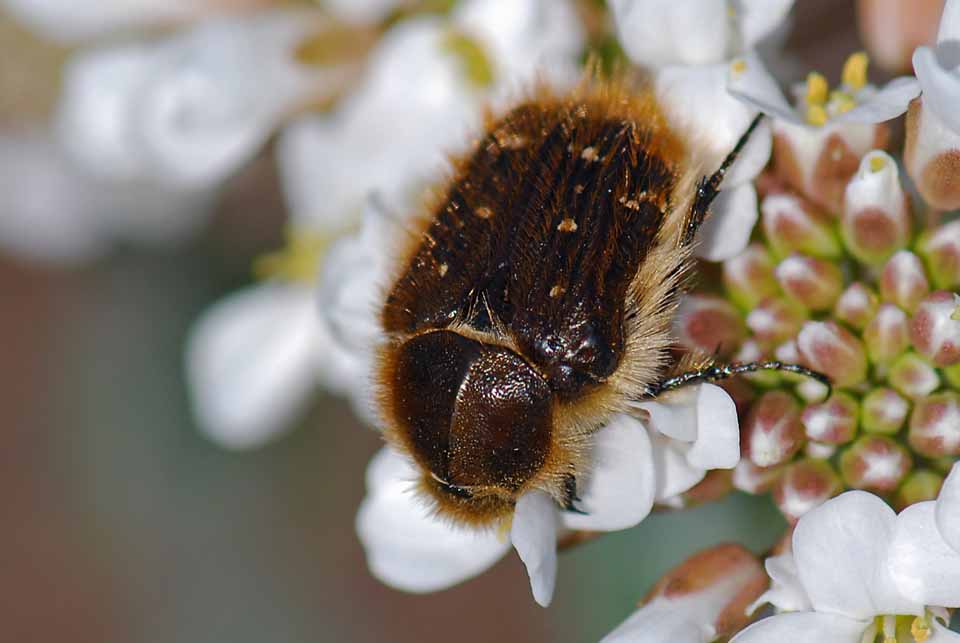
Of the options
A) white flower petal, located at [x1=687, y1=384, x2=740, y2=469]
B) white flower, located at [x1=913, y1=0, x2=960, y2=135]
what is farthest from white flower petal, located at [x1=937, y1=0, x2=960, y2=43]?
white flower petal, located at [x1=687, y1=384, x2=740, y2=469]

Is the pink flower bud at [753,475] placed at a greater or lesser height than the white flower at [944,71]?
lesser

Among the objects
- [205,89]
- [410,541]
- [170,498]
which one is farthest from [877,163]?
[170,498]

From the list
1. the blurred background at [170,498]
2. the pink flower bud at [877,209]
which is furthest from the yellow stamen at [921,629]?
the blurred background at [170,498]

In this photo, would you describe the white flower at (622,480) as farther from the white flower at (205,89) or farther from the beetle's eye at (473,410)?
the white flower at (205,89)

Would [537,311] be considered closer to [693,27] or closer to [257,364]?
[693,27]

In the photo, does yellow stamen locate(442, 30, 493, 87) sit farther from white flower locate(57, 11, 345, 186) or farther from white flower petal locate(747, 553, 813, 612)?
white flower petal locate(747, 553, 813, 612)
